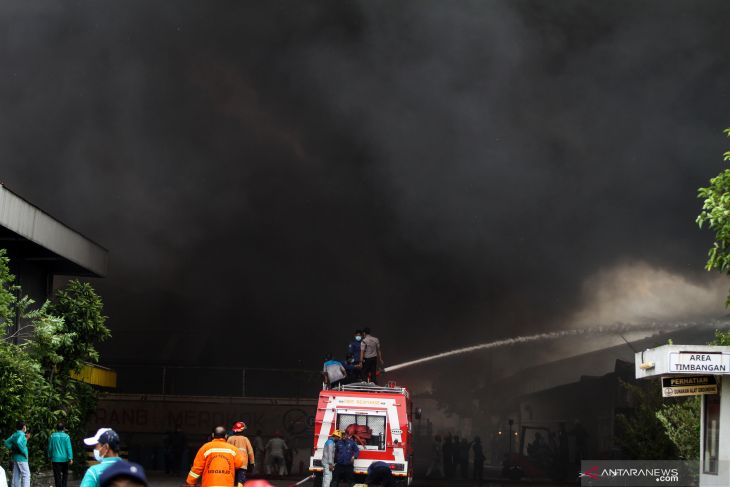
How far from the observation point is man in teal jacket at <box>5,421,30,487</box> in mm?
17234

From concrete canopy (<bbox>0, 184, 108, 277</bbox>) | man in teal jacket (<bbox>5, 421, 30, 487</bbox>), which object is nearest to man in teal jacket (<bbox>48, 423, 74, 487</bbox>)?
man in teal jacket (<bbox>5, 421, 30, 487</bbox>)

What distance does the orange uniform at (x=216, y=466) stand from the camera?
33.8 ft

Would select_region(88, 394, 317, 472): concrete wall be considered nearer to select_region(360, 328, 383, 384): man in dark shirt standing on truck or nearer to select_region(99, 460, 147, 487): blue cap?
select_region(360, 328, 383, 384): man in dark shirt standing on truck

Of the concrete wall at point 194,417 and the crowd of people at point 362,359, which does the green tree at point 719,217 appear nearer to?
the crowd of people at point 362,359

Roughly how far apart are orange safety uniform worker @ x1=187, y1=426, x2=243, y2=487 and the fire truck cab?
10.8m

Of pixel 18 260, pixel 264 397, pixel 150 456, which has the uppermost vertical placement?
pixel 18 260

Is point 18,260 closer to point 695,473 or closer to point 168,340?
point 695,473

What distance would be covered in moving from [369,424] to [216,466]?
37.3 feet

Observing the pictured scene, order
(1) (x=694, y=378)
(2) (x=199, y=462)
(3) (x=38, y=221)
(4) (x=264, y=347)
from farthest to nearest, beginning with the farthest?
(4) (x=264, y=347) → (3) (x=38, y=221) → (1) (x=694, y=378) → (2) (x=199, y=462)

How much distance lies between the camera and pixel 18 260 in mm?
Result: 26562

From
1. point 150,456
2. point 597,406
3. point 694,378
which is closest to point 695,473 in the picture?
point 694,378

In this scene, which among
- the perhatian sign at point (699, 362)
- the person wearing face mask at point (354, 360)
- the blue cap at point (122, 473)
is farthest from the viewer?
the person wearing face mask at point (354, 360)

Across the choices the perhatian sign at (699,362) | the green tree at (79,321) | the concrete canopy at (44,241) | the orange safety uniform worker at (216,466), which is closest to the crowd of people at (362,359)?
the green tree at (79,321)

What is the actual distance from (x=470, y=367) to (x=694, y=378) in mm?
81899
